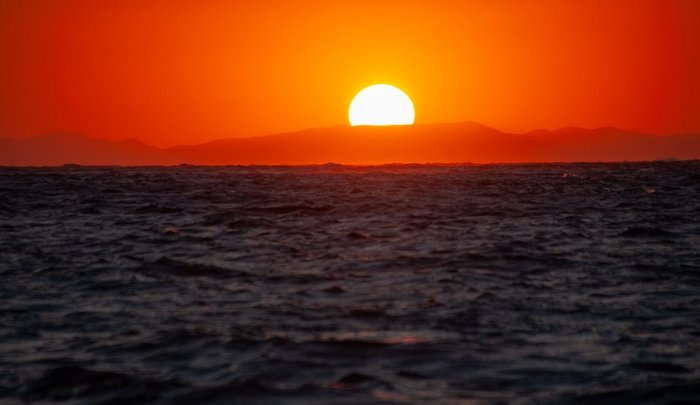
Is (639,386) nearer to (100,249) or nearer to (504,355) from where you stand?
(504,355)

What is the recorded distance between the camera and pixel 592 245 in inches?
1211

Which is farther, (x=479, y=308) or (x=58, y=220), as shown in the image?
(x=58, y=220)

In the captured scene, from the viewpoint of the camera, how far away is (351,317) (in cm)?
1769

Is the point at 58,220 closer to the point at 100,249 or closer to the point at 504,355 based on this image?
the point at 100,249

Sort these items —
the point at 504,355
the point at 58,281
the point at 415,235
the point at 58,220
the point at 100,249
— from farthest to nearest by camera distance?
1. the point at 58,220
2. the point at 415,235
3. the point at 100,249
4. the point at 58,281
5. the point at 504,355

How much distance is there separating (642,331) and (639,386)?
141 inches

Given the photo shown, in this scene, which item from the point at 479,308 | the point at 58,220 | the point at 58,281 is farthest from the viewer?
the point at 58,220

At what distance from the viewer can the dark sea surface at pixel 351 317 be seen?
1312 centimetres

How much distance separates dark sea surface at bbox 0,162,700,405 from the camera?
13.1 meters

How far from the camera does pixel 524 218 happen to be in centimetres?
4403

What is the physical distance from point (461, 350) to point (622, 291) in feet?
23.4

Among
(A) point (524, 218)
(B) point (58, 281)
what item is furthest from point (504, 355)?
(A) point (524, 218)

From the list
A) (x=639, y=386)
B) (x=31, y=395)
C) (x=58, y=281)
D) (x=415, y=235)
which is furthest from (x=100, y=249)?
(x=639, y=386)

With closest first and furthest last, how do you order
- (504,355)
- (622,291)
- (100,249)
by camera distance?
(504,355) → (622,291) → (100,249)
